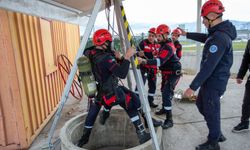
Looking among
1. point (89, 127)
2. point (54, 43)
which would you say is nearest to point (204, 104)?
point (89, 127)

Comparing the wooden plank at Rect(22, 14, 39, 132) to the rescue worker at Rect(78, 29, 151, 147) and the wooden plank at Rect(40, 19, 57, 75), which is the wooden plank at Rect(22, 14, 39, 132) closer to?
the wooden plank at Rect(40, 19, 57, 75)

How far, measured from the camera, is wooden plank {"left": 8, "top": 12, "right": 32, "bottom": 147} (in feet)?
11.1

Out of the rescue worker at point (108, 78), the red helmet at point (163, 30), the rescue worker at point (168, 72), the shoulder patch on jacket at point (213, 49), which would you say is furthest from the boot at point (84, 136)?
the red helmet at point (163, 30)

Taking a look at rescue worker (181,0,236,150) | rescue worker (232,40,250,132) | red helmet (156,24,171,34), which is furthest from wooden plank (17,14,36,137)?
rescue worker (232,40,250,132)

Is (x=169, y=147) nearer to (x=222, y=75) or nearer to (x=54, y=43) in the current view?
(x=222, y=75)

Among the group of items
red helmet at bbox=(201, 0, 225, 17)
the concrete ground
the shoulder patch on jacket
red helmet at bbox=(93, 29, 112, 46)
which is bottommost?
the concrete ground

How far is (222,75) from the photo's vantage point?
2965 mm

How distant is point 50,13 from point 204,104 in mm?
3671

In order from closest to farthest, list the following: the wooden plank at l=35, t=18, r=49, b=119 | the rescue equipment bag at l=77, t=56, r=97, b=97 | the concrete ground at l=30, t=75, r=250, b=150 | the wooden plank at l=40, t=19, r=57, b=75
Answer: the rescue equipment bag at l=77, t=56, r=97, b=97 → the concrete ground at l=30, t=75, r=250, b=150 → the wooden plank at l=35, t=18, r=49, b=119 → the wooden plank at l=40, t=19, r=57, b=75

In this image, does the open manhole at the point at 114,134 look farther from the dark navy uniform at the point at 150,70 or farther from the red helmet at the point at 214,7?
the red helmet at the point at 214,7

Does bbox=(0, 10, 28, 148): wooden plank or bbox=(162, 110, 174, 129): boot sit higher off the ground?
bbox=(0, 10, 28, 148): wooden plank

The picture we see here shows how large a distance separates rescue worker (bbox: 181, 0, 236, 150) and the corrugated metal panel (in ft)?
8.77

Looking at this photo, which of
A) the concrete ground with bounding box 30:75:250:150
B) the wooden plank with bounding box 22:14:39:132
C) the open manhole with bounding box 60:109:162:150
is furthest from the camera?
the open manhole with bounding box 60:109:162:150

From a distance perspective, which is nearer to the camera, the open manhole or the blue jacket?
the blue jacket
